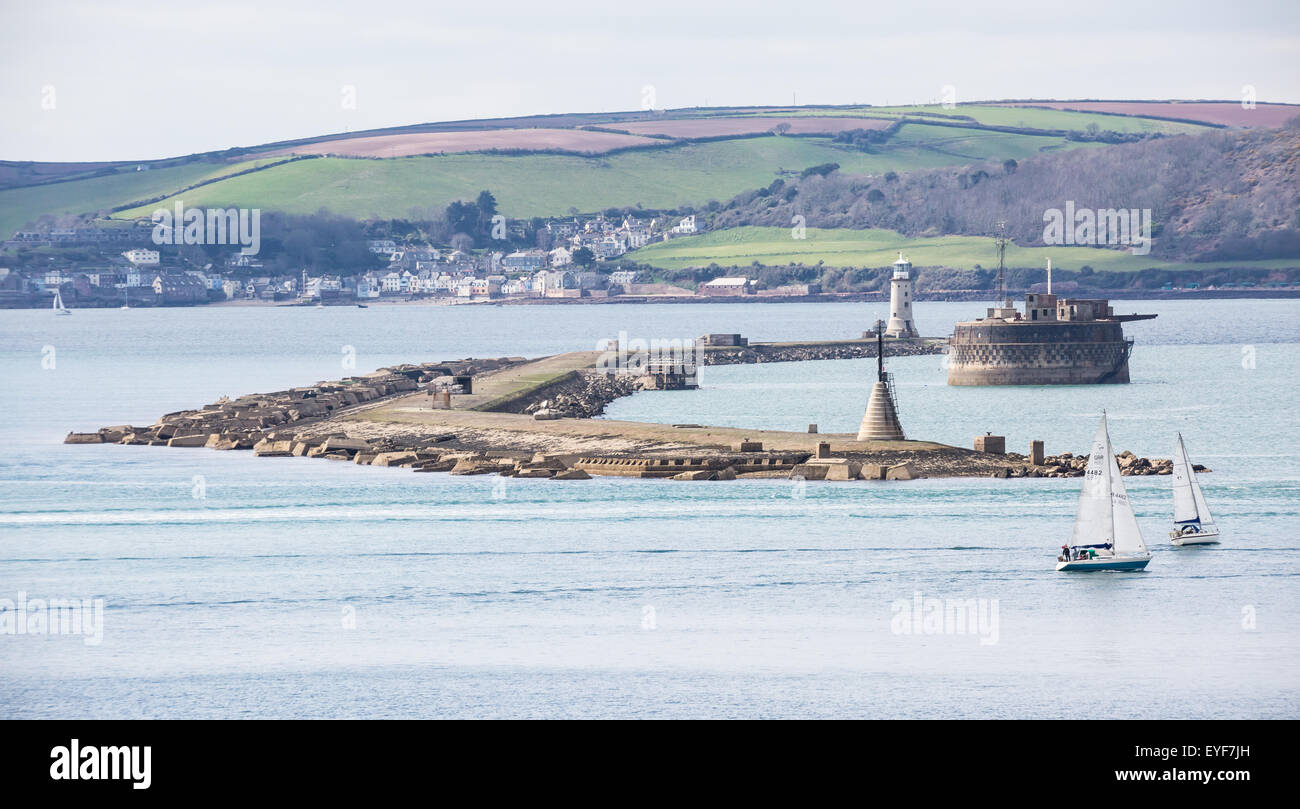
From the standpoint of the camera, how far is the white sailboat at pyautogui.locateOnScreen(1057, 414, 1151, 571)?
5053cm

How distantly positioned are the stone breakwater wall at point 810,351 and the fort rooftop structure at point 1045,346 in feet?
132

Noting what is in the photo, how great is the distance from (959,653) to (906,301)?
149 m

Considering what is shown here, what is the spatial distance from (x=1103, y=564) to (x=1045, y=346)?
81.7 metres

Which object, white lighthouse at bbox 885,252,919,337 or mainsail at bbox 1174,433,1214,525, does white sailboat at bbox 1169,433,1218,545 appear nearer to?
mainsail at bbox 1174,433,1214,525

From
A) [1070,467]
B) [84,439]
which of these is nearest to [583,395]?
[84,439]

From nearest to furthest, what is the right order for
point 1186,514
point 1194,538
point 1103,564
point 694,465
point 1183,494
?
point 1103,564 → point 1183,494 → point 1194,538 → point 1186,514 → point 694,465

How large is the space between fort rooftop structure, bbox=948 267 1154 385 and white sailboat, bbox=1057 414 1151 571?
79964mm

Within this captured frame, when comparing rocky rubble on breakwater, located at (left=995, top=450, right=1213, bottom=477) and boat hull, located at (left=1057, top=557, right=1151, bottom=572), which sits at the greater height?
rocky rubble on breakwater, located at (left=995, top=450, right=1213, bottom=477)

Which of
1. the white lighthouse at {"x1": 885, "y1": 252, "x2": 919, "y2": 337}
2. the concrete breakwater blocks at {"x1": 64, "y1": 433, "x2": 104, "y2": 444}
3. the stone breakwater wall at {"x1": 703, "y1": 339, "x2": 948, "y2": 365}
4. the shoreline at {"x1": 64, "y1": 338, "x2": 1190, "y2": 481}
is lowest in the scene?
the concrete breakwater blocks at {"x1": 64, "y1": 433, "x2": 104, "y2": 444}

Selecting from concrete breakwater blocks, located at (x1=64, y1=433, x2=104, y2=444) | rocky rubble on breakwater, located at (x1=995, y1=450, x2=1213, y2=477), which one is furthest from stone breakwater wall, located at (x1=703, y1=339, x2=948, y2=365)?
rocky rubble on breakwater, located at (x1=995, y1=450, x2=1213, y2=477)

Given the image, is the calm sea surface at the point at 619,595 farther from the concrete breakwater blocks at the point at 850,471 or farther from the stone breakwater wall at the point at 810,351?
the stone breakwater wall at the point at 810,351

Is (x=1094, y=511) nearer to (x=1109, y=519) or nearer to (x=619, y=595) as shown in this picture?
(x=1109, y=519)

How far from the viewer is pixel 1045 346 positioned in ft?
428
